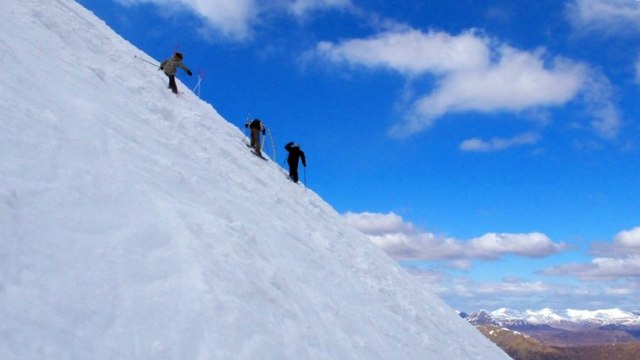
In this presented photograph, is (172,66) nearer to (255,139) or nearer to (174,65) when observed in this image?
(174,65)

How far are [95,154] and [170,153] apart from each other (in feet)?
10.3

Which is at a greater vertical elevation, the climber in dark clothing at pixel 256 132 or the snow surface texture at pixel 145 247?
the climber in dark clothing at pixel 256 132

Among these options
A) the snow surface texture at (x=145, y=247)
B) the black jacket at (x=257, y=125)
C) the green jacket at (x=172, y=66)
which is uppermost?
the green jacket at (x=172, y=66)

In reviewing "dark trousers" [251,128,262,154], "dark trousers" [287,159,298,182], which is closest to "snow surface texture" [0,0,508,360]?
"dark trousers" [251,128,262,154]

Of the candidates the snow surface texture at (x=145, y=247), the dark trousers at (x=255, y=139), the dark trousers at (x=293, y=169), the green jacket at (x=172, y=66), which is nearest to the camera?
the snow surface texture at (x=145, y=247)

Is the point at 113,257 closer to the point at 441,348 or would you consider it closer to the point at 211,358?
the point at 211,358

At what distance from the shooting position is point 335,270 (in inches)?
528

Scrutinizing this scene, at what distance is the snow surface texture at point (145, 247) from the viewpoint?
6277 mm

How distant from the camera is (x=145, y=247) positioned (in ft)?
25.6

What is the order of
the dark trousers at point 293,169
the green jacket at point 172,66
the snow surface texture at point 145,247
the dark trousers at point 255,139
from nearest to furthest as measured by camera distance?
the snow surface texture at point 145,247
the green jacket at point 172,66
the dark trousers at point 255,139
the dark trousers at point 293,169

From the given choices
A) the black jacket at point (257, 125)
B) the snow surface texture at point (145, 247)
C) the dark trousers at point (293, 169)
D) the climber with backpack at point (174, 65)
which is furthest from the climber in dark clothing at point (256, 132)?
the snow surface texture at point (145, 247)

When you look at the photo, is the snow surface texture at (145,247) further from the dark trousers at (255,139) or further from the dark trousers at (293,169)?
the dark trousers at (293,169)

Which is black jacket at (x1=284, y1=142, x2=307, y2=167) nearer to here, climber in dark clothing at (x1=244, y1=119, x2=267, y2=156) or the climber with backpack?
climber in dark clothing at (x1=244, y1=119, x2=267, y2=156)

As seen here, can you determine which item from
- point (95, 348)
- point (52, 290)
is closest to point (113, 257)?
point (52, 290)
